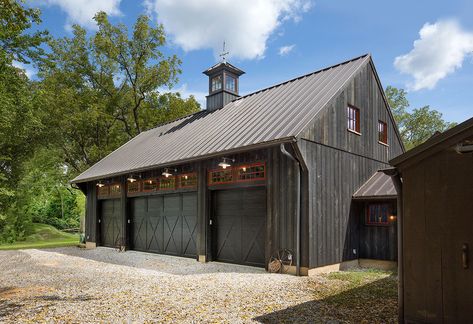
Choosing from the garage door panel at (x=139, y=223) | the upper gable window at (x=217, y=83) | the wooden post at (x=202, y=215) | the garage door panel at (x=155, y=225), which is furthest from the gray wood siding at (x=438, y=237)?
the upper gable window at (x=217, y=83)

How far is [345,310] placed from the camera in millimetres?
6133

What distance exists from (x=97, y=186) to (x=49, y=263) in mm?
6786

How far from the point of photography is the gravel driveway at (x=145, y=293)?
231 inches

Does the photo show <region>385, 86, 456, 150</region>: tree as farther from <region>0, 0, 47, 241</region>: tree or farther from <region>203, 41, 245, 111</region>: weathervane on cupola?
<region>0, 0, 47, 241</region>: tree

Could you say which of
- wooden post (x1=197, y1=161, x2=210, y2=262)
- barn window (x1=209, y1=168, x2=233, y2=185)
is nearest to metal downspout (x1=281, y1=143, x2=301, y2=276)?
barn window (x1=209, y1=168, x2=233, y2=185)

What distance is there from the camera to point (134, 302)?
6605 mm

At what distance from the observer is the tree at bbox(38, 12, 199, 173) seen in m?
27.5

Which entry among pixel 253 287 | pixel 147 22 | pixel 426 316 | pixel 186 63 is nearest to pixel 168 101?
pixel 186 63

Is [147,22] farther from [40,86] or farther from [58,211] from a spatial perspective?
[58,211]

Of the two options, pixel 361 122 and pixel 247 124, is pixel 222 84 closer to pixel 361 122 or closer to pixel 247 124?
pixel 247 124

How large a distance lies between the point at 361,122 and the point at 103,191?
1245cm

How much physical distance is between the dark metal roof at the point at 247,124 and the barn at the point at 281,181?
0.07m

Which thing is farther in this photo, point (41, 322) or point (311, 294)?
point (311, 294)

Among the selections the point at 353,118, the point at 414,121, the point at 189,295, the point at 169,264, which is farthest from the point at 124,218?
the point at 414,121
